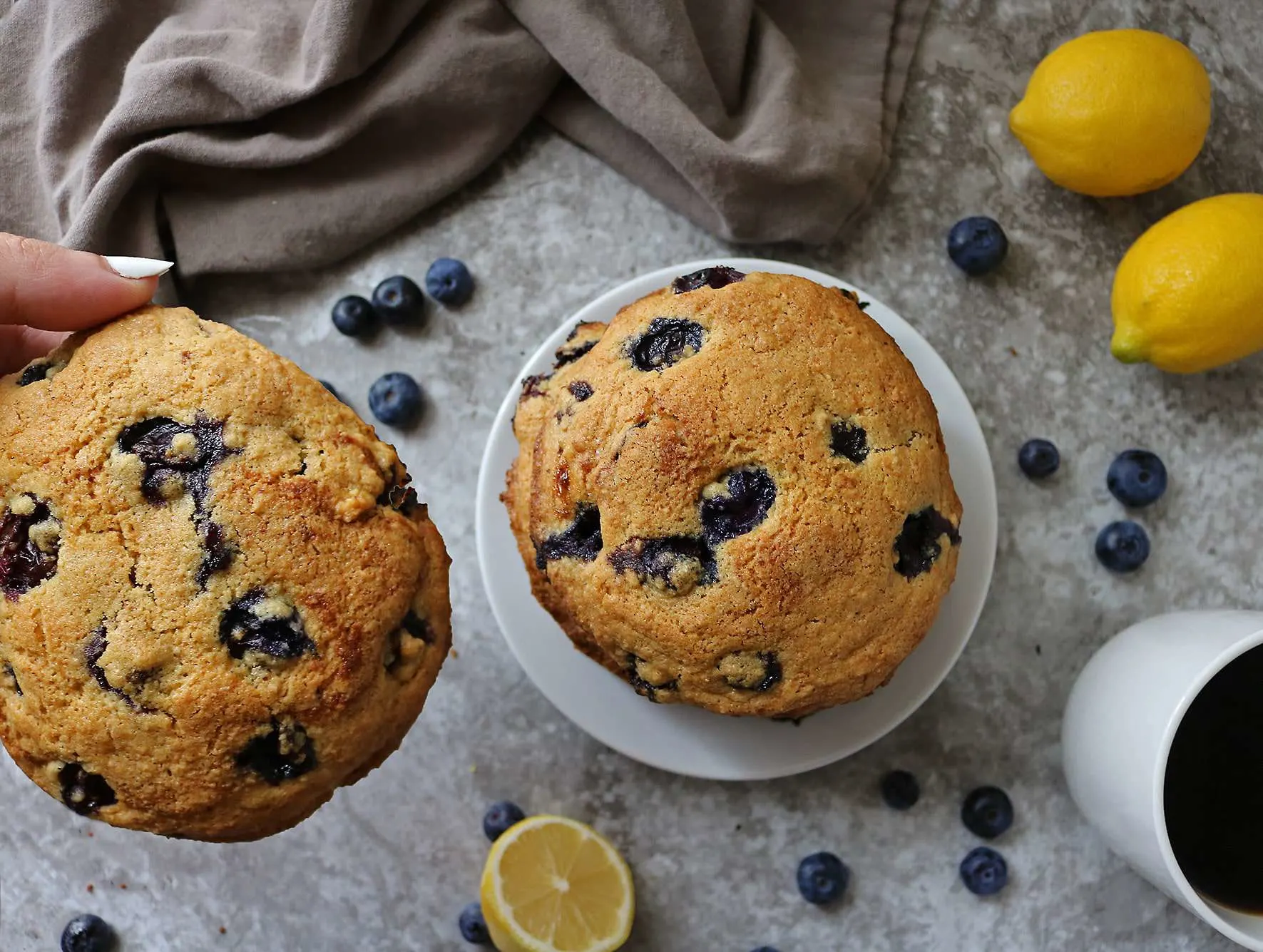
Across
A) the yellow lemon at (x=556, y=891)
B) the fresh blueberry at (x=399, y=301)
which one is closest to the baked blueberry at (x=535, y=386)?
the fresh blueberry at (x=399, y=301)

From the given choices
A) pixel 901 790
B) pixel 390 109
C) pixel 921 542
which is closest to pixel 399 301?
pixel 390 109

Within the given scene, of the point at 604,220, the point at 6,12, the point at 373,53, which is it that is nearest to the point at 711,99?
the point at 604,220

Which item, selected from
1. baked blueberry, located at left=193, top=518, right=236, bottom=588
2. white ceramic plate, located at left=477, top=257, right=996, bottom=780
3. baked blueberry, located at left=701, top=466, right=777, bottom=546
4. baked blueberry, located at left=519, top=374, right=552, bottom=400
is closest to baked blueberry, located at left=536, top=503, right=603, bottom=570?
baked blueberry, located at left=701, top=466, right=777, bottom=546

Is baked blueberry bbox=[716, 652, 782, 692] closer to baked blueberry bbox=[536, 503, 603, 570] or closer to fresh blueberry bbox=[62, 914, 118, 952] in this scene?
baked blueberry bbox=[536, 503, 603, 570]

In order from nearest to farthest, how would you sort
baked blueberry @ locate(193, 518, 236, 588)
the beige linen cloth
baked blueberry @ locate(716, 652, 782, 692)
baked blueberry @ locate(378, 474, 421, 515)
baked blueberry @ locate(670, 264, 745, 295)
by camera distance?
baked blueberry @ locate(193, 518, 236, 588) → baked blueberry @ locate(378, 474, 421, 515) → baked blueberry @ locate(716, 652, 782, 692) → baked blueberry @ locate(670, 264, 745, 295) → the beige linen cloth

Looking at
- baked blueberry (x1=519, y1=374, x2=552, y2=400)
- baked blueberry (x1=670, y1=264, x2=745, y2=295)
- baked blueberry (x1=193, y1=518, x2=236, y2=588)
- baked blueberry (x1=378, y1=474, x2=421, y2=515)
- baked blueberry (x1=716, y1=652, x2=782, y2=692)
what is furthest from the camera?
baked blueberry (x1=519, y1=374, x2=552, y2=400)

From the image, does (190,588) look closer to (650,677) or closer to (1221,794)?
(650,677)
